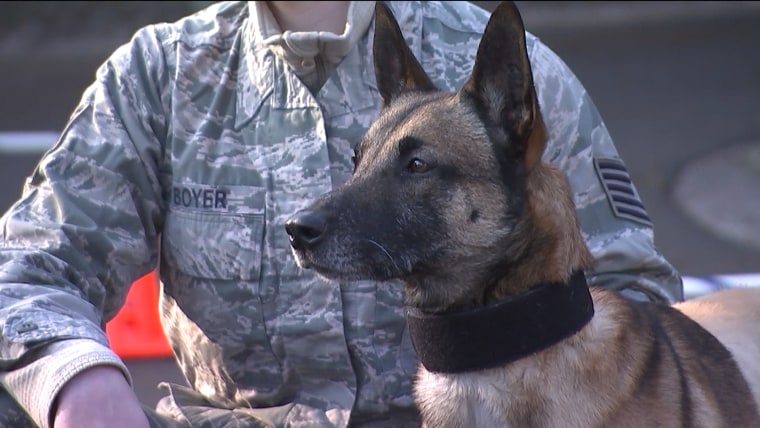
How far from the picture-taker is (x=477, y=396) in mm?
2523

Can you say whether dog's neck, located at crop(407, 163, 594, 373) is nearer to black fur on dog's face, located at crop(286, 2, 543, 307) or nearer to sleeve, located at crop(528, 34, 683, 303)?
black fur on dog's face, located at crop(286, 2, 543, 307)

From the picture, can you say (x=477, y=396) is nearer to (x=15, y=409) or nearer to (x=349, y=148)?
(x=349, y=148)

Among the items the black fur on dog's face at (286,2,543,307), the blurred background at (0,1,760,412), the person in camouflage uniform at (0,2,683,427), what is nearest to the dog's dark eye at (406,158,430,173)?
the black fur on dog's face at (286,2,543,307)

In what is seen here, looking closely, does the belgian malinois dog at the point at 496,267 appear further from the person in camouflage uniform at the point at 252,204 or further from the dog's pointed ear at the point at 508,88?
the person in camouflage uniform at the point at 252,204

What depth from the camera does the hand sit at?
241 cm

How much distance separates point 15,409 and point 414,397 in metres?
0.83

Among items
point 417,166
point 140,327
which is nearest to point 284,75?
point 417,166

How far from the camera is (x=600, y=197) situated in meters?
2.99

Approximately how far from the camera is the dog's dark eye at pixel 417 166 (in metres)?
2.55

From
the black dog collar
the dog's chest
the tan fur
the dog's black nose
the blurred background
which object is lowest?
the blurred background

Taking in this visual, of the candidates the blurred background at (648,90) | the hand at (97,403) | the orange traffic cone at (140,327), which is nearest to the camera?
the hand at (97,403)

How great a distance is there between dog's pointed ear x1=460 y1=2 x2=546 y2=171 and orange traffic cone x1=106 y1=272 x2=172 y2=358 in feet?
8.07

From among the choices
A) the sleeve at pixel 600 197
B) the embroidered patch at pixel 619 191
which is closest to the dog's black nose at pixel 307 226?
the sleeve at pixel 600 197

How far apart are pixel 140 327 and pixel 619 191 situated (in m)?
2.32
